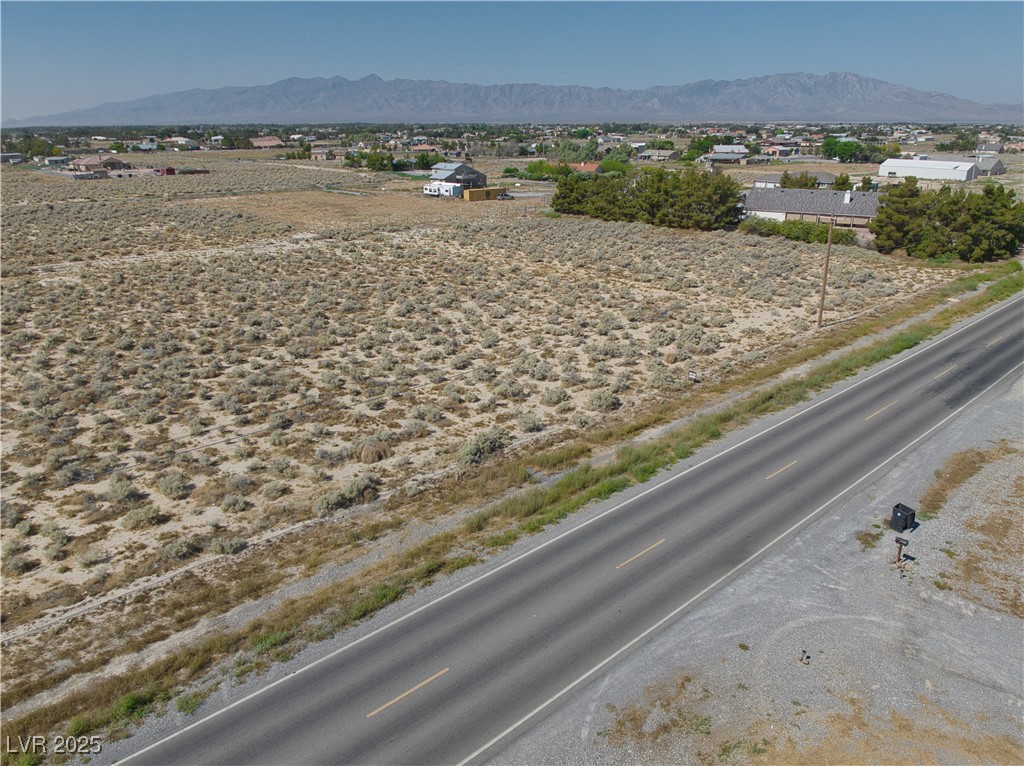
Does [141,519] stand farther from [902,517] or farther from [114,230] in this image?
[114,230]

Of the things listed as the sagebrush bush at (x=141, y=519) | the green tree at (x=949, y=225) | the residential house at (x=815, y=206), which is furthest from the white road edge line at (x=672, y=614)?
the residential house at (x=815, y=206)

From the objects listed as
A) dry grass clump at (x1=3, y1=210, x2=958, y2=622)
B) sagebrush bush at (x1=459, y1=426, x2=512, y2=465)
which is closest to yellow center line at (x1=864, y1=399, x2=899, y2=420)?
dry grass clump at (x1=3, y1=210, x2=958, y2=622)

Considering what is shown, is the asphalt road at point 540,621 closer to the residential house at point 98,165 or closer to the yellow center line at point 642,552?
the yellow center line at point 642,552

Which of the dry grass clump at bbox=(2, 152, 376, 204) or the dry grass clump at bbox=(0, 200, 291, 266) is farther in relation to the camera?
the dry grass clump at bbox=(2, 152, 376, 204)

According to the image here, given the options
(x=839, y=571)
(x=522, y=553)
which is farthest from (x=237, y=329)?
(x=839, y=571)

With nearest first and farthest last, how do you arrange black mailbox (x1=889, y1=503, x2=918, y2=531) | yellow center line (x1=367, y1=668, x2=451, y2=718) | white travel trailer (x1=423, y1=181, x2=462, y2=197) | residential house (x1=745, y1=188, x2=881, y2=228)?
yellow center line (x1=367, y1=668, x2=451, y2=718)
black mailbox (x1=889, y1=503, x2=918, y2=531)
residential house (x1=745, y1=188, x2=881, y2=228)
white travel trailer (x1=423, y1=181, x2=462, y2=197)

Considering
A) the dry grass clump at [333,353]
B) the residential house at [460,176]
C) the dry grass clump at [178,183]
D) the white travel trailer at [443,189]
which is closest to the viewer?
the dry grass clump at [333,353]

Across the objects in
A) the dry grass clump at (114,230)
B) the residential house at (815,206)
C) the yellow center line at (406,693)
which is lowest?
the yellow center line at (406,693)

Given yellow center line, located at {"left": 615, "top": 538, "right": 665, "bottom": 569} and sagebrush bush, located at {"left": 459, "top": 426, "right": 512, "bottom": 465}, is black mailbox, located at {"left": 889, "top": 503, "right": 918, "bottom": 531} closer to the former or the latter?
yellow center line, located at {"left": 615, "top": 538, "right": 665, "bottom": 569}
